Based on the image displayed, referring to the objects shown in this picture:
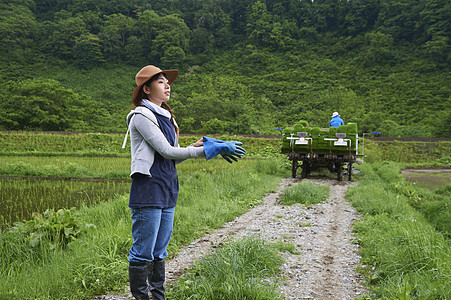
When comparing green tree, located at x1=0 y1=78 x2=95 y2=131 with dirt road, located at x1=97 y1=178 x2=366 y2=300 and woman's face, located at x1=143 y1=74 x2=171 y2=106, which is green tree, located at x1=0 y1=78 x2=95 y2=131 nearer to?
dirt road, located at x1=97 y1=178 x2=366 y2=300

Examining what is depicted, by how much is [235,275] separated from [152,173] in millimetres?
1370

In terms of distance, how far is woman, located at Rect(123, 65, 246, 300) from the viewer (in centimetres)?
241

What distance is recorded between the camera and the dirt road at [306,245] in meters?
3.35

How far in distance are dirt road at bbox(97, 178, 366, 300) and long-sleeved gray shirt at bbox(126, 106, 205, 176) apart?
1.41 meters

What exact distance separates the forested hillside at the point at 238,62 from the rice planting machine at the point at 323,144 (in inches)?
810

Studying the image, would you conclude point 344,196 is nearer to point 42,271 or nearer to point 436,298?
point 436,298

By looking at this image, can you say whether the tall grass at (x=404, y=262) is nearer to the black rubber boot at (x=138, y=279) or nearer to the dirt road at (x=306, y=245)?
the dirt road at (x=306, y=245)

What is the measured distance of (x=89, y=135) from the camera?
23.3m

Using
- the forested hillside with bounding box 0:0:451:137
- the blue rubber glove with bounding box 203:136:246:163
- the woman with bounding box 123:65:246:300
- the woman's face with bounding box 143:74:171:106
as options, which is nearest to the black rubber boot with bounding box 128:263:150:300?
the woman with bounding box 123:65:246:300

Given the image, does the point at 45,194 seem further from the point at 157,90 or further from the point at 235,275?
the point at 157,90

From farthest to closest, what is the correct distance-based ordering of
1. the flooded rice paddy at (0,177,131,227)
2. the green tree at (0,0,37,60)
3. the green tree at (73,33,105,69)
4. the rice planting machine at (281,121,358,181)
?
1. the green tree at (73,33,105,69)
2. the green tree at (0,0,37,60)
3. the rice planting machine at (281,121,358,181)
4. the flooded rice paddy at (0,177,131,227)

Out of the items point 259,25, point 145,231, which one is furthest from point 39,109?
point 259,25

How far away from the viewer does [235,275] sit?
10.3 feet

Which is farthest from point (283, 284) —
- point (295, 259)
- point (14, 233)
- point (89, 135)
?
point (89, 135)
